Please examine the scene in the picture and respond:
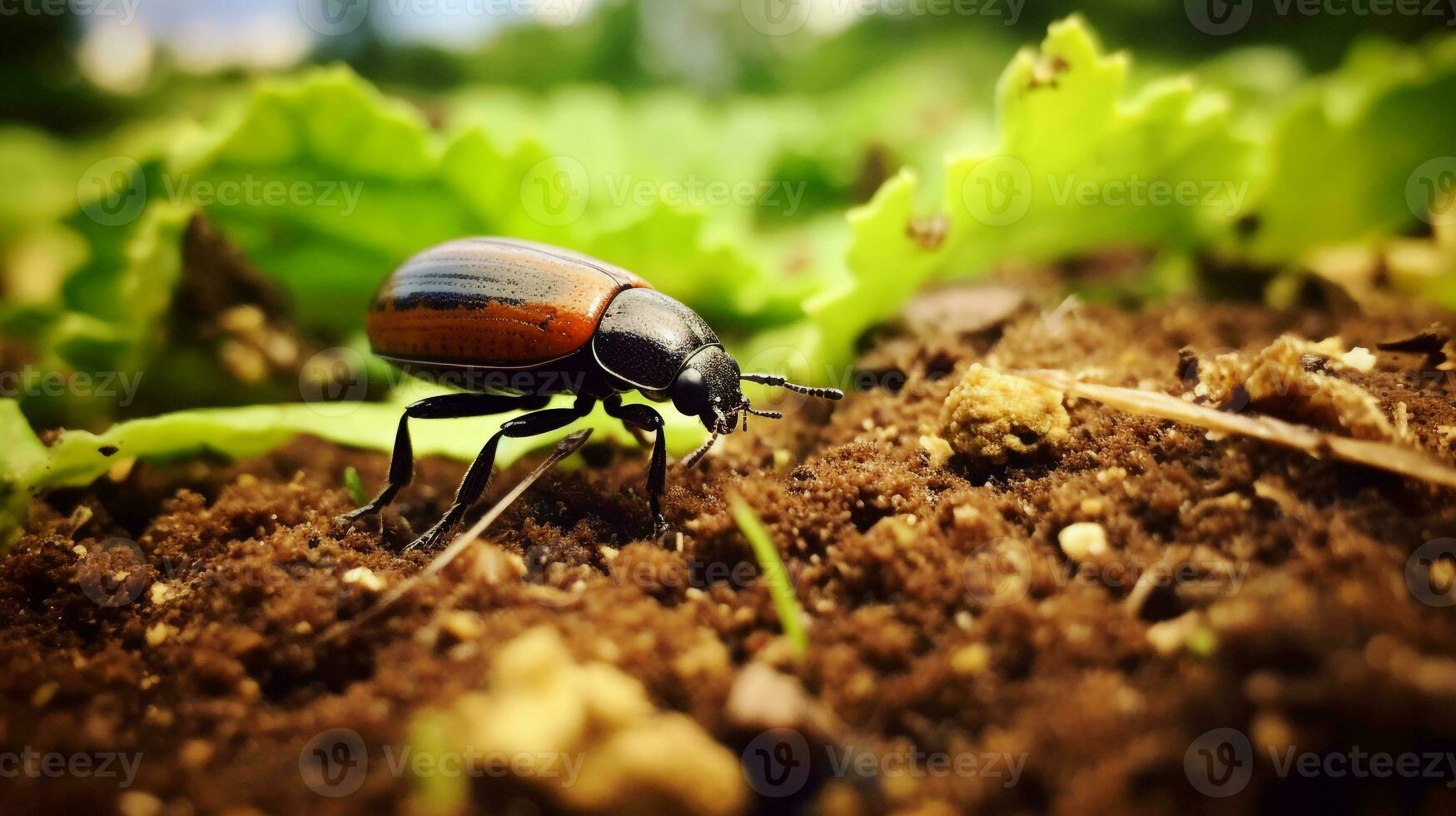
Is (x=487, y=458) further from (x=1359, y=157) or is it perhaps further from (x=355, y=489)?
(x=1359, y=157)

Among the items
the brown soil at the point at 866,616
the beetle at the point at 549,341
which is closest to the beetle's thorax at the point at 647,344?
the beetle at the point at 549,341

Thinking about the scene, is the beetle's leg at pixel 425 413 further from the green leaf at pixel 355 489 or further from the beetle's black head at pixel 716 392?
the beetle's black head at pixel 716 392

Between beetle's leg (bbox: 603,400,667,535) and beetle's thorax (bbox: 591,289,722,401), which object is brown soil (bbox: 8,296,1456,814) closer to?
beetle's leg (bbox: 603,400,667,535)

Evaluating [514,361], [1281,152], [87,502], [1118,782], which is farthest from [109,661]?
[1281,152]

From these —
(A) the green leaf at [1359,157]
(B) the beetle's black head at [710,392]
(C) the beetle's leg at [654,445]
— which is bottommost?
(C) the beetle's leg at [654,445]

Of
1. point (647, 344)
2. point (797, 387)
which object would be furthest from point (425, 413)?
point (797, 387)

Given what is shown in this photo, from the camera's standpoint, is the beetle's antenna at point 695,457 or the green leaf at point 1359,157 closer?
the beetle's antenna at point 695,457

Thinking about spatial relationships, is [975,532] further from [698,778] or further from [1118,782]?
[698,778]
